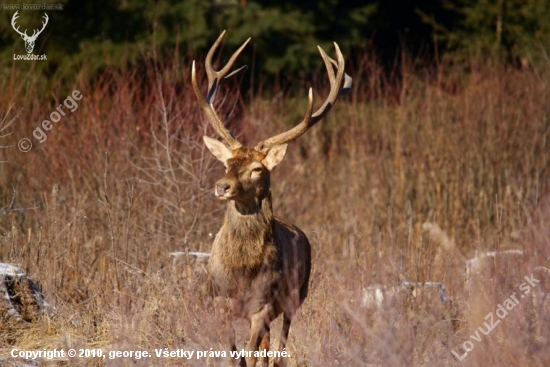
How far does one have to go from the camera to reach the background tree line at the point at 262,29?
1638 centimetres

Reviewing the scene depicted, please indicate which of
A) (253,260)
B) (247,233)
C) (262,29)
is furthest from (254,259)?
(262,29)

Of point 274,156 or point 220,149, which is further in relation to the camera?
point 220,149

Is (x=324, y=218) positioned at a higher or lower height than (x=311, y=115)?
lower

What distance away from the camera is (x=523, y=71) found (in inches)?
551

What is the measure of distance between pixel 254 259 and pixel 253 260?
0.01 meters

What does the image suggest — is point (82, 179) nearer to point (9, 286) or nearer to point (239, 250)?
point (9, 286)

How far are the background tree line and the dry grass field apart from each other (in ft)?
3.45

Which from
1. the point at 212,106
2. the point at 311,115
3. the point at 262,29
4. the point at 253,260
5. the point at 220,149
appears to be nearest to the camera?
the point at 253,260

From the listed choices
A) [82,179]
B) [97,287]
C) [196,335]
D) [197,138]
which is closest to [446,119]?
[197,138]

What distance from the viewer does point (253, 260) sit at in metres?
6.95

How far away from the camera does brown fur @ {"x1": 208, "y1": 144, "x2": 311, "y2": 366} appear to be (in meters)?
6.79

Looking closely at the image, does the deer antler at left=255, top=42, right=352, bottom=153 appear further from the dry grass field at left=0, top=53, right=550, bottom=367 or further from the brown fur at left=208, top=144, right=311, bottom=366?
the dry grass field at left=0, top=53, right=550, bottom=367

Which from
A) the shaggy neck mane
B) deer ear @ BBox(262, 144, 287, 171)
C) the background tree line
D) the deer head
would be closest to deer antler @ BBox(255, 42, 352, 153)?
the deer head

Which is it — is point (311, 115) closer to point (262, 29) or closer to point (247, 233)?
point (247, 233)
